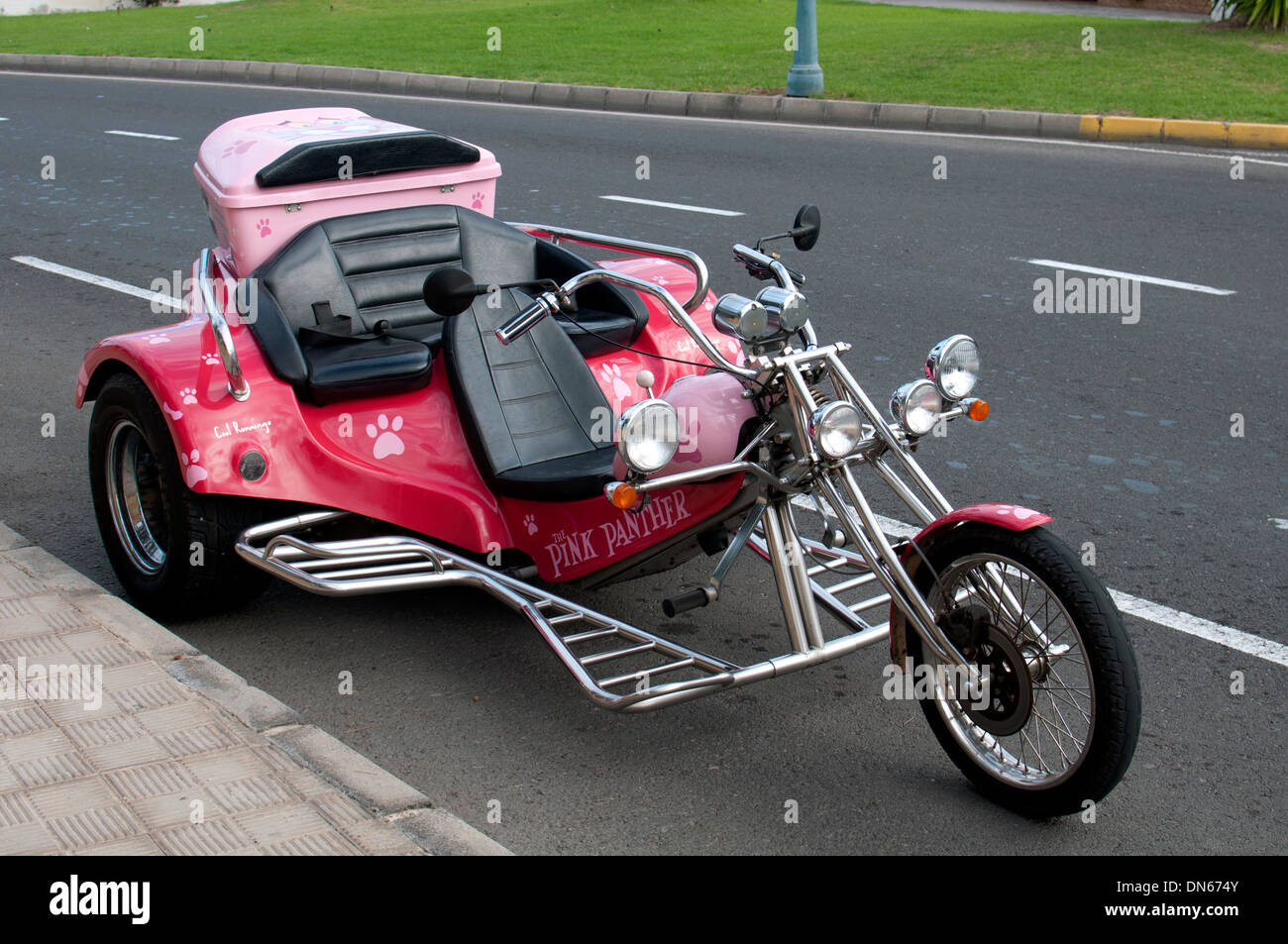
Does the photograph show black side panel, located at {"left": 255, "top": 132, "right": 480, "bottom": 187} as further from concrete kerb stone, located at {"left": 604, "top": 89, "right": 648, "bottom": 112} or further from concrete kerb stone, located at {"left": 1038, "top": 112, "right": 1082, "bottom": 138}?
concrete kerb stone, located at {"left": 604, "top": 89, "right": 648, "bottom": 112}

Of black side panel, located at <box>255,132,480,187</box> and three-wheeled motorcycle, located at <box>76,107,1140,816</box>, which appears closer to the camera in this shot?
three-wheeled motorcycle, located at <box>76,107,1140,816</box>

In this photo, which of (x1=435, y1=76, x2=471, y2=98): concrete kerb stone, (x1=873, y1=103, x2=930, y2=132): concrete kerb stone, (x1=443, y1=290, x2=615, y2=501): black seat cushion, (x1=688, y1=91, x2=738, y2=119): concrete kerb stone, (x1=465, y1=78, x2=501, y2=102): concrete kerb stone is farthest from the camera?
(x1=435, y1=76, x2=471, y2=98): concrete kerb stone

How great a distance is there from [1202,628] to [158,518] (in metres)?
3.02

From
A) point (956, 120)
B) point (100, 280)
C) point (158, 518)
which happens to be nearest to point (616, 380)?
point (158, 518)

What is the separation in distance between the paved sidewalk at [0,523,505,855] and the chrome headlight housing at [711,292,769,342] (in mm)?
1231

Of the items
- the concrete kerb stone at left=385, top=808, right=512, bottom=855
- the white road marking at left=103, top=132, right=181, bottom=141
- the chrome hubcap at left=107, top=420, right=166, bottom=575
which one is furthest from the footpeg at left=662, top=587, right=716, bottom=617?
the white road marking at left=103, top=132, right=181, bottom=141

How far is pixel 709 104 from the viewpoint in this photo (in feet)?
47.9

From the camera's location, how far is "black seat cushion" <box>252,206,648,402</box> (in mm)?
4387

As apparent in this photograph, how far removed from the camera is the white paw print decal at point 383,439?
4.14 m

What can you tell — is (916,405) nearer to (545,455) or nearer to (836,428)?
(836,428)

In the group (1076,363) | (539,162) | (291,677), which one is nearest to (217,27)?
(539,162)

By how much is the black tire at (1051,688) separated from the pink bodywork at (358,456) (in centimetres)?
87

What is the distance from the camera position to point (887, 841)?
10.3ft

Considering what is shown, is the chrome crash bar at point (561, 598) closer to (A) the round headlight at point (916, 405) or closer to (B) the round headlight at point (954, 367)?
(A) the round headlight at point (916, 405)
